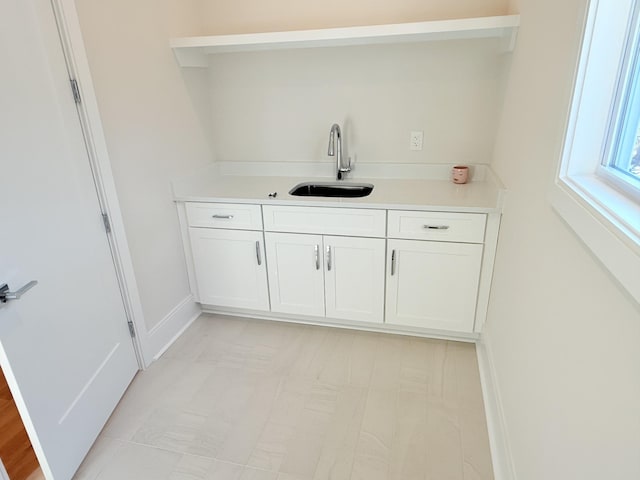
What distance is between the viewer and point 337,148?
248 centimetres

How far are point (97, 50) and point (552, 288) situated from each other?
1.98 metres

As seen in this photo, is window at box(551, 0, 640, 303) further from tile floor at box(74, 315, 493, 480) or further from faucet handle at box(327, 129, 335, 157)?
faucet handle at box(327, 129, 335, 157)

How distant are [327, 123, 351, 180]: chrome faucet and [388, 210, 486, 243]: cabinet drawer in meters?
0.60

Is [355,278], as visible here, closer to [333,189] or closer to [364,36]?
[333,189]

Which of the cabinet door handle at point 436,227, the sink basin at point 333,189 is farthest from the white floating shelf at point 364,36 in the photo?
the cabinet door handle at point 436,227

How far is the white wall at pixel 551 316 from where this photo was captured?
0.75 metres

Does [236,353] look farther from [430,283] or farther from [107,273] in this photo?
[430,283]

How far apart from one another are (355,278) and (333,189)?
64cm

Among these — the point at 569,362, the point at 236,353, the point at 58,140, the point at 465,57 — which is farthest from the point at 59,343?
the point at 465,57

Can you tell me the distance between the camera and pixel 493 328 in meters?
1.95

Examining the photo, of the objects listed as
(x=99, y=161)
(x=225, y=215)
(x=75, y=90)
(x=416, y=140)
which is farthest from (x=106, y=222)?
(x=416, y=140)

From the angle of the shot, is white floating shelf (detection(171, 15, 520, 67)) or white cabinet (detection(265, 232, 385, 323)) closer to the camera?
white floating shelf (detection(171, 15, 520, 67))

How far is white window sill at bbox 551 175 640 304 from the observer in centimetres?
69

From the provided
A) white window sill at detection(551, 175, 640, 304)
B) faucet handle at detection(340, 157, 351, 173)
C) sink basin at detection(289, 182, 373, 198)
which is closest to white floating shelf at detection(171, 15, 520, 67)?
faucet handle at detection(340, 157, 351, 173)
